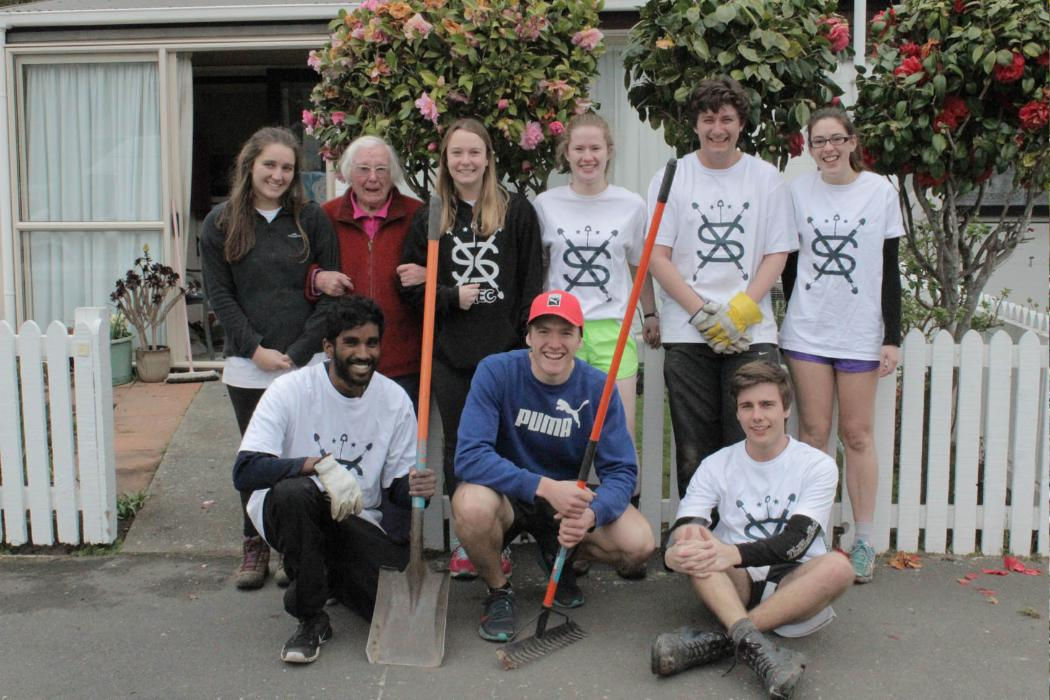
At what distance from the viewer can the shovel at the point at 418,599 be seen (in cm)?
382

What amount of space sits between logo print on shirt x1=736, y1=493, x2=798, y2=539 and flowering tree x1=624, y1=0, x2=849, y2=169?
1.72 m

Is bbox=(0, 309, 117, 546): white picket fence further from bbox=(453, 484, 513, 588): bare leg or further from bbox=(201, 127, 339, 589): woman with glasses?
bbox=(453, 484, 513, 588): bare leg

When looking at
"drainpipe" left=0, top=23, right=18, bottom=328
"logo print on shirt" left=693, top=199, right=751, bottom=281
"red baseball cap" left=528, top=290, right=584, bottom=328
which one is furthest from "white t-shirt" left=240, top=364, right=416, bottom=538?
"drainpipe" left=0, top=23, right=18, bottom=328

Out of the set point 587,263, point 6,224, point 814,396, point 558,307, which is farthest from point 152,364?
point 814,396

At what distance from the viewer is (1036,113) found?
464 centimetres

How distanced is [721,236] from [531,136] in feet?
3.20

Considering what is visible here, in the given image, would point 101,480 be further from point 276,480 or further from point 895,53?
point 895,53

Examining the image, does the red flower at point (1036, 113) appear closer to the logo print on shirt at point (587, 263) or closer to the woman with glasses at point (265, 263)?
the logo print on shirt at point (587, 263)

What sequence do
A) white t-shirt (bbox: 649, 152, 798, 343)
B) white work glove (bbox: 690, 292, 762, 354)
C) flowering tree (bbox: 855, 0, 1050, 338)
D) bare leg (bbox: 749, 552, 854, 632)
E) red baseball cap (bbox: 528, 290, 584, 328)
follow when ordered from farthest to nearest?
1. flowering tree (bbox: 855, 0, 1050, 338)
2. white t-shirt (bbox: 649, 152, 798, 343)
3. white work glove (bbox: 690, 292, 762, 354)
4. red baseball cap (bbox: 528, 290, 584, 328)
5. bare leg (bbox: 749, 552, 854, 632)

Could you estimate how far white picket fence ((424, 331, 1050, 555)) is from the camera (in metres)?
4.86

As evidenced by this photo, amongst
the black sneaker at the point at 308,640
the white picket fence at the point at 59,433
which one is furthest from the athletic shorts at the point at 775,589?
the white picket fence at the point at 59,433

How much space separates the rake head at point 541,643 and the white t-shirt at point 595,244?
1.28 meters

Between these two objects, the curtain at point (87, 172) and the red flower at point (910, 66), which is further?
the curtain at point (87, 172)

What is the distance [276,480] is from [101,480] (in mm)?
1508
